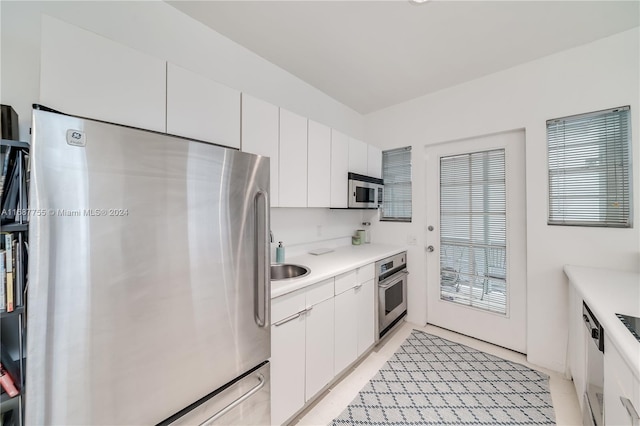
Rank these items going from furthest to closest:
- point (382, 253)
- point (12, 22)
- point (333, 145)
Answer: point (382, 253)
point (333, 145)
point (12, 22)

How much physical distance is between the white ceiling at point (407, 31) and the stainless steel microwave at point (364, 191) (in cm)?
104

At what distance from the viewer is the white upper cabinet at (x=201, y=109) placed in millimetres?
1234

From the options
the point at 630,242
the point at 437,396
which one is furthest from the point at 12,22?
the point at 630,242

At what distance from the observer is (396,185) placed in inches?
120

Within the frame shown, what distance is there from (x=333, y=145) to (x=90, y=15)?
69.1 inches

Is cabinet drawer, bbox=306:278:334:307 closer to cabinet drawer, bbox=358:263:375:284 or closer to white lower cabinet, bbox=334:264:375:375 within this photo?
white lower cabinet, bbox=334:264:375:375

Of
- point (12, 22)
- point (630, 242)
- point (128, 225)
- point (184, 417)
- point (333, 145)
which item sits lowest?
point (184, 417)

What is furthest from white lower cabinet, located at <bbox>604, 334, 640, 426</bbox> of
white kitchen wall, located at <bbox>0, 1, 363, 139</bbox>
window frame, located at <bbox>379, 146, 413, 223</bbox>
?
white kitchen wall, located at <bbox>0, 1, 363, 139</bbox>

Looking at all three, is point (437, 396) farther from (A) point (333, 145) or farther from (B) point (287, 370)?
(A) point (333, 145)

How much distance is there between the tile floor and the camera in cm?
161

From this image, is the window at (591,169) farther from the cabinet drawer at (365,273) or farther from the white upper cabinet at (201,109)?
the white upper cabinet at (201,109)

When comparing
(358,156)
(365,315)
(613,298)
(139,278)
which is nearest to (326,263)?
(365,315)

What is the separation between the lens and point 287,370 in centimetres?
146

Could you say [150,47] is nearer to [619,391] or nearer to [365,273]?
[365,273]
